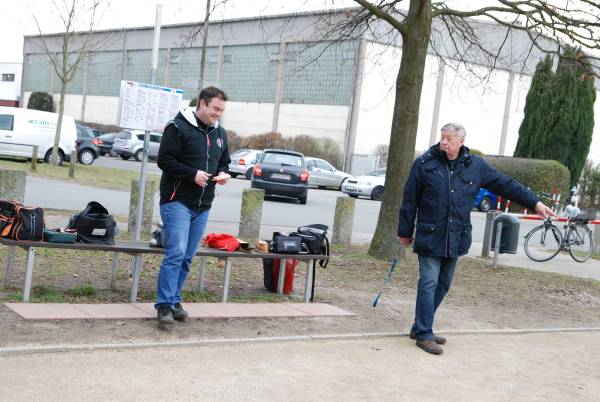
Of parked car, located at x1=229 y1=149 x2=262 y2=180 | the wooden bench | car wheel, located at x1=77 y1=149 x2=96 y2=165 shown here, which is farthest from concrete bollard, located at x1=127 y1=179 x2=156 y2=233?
parked car, located at x1=229 y1=149 x2=262 y2=180

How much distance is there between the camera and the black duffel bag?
679 cm

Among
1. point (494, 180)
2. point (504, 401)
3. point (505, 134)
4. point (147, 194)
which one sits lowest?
point (504, 401)

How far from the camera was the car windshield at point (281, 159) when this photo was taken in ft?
78.4

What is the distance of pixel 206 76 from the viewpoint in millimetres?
51719

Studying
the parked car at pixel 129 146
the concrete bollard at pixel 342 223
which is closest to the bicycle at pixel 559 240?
the concrete bollard at pixel 342 223

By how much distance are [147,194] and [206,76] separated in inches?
1596

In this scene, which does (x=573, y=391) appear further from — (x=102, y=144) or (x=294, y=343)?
(x=102, y=144)


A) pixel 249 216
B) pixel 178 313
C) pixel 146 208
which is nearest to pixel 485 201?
pixel 249 216

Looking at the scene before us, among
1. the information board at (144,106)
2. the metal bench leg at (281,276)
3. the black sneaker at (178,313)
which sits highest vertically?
the information board at (144,106)

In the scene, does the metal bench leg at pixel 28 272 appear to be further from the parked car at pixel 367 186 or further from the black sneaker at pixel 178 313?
the parked car at pixel 367 186

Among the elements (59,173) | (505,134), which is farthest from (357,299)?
(505,134)

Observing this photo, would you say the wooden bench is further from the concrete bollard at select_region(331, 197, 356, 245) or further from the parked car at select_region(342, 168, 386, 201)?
the parked car at select_region(342, 168, 386, 201)

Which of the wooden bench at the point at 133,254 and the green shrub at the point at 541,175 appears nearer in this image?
the wooden bench at the point at 133,254

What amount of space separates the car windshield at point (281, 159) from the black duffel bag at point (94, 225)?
55.6 feet
